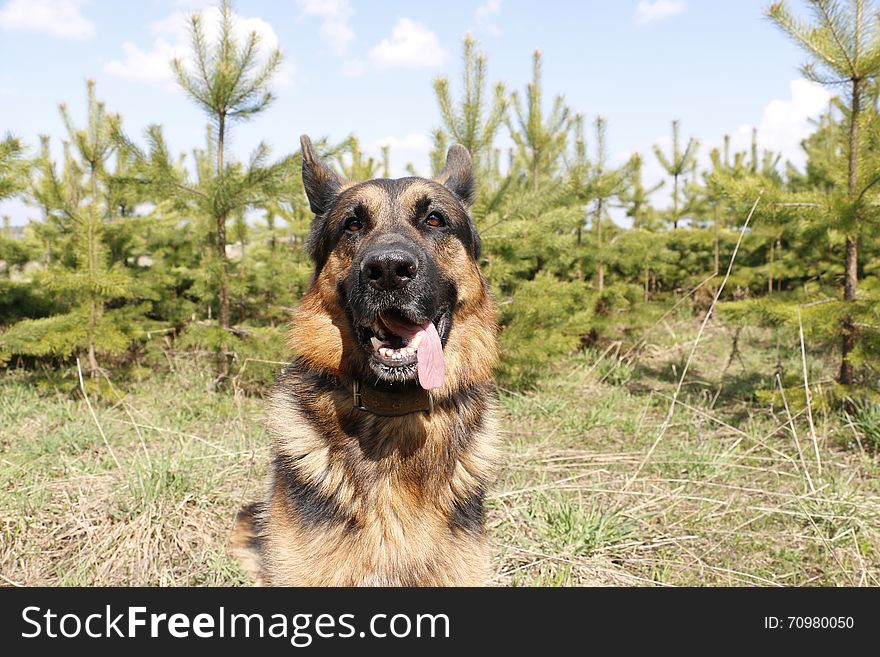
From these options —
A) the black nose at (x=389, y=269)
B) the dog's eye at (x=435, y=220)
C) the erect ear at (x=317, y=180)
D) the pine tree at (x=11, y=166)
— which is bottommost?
the black nose at (x=389, y=269)

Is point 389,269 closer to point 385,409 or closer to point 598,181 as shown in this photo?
point 385,409

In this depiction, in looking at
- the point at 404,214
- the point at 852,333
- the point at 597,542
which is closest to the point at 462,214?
the point at 404,214

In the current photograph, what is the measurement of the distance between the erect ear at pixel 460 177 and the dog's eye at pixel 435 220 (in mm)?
450

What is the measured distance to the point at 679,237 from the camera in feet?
43.7

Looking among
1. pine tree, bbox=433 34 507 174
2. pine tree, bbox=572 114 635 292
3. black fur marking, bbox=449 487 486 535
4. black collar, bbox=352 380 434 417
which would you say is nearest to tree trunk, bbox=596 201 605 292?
pine tree, bbox=572 114 635 292

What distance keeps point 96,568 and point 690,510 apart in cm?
401

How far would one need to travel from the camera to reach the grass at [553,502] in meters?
3.38

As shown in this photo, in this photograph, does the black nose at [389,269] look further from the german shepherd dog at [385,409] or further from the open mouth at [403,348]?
the open mouth at [403,348]

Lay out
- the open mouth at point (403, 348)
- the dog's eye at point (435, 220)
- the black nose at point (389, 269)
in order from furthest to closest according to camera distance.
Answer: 1. the dog's eye at point (435, 220)
2. the open mouth at point (403, 348)
3. the black nose at point (389, 269)

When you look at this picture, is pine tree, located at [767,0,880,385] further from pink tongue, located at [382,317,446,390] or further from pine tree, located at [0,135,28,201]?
pine tree, located at [0,135,28,201]

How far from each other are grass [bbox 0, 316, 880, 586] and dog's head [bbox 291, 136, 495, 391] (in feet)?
5.01

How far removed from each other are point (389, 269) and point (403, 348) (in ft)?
1.26

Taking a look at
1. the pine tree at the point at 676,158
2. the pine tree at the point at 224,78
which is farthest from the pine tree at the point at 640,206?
the pine tree at the point at 224,78

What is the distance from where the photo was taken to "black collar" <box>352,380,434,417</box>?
262 centimetres
